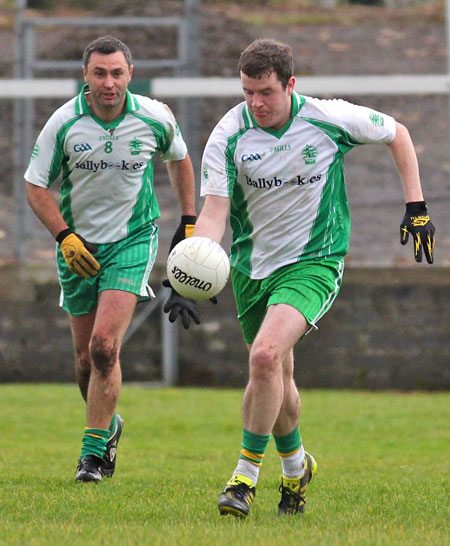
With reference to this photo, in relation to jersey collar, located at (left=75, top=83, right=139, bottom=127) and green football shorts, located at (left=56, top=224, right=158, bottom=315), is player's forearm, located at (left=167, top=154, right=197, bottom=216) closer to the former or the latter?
green football shorts, located at (left=56, top=224, right=158, bottom=315)

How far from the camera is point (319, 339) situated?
495 inches

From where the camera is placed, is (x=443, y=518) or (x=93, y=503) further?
(x=93, y=503)

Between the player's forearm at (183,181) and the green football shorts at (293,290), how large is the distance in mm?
1516

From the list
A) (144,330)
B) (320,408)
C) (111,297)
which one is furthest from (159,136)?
(144,330)

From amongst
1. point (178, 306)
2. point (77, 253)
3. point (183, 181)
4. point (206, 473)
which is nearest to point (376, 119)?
point (178, 306)

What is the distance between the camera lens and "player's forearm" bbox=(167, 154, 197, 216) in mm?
7504

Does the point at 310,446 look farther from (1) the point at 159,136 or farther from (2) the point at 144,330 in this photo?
(2) the point at 144,330

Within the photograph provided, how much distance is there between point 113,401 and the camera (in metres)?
7.00

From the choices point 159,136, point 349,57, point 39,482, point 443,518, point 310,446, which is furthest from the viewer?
point 349,57

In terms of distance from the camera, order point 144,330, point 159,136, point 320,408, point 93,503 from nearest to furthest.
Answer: point 93,503 → point 159,136 → point 320,408 → point 144,330

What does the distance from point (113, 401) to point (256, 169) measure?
198 cm

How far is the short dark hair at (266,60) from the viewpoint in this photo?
18.0 ft

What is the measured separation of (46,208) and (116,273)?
1.98 ft

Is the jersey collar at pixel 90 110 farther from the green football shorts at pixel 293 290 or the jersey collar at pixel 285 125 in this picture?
the green football shorts at pixel 293 290
